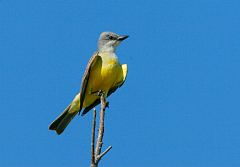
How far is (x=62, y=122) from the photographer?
8.84 metres

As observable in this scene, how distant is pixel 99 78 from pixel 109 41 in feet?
3.40

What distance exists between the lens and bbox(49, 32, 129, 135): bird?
332 inches

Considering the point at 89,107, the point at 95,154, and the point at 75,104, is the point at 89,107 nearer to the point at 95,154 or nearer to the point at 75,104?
the point at 75,104

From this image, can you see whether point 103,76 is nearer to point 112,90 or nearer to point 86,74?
point 86,74

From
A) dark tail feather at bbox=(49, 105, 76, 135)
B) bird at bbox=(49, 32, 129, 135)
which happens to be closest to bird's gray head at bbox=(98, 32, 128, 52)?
bird at bbox=(49, 32, 129, 135)

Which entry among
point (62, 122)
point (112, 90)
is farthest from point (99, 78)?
point (62, 122)

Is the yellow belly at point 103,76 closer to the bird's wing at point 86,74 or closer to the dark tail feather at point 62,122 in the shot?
the bird's wing at point 86,74

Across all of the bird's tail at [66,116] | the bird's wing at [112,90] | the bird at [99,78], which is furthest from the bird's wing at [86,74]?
the bird's tail at [66,116]

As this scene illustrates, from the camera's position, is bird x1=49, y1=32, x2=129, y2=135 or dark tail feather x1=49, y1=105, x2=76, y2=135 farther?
dark tail feather x1=49, y1=105, x2=76, y2=135

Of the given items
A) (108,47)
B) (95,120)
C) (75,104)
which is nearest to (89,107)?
(75,104)

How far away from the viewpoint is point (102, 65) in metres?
8.53

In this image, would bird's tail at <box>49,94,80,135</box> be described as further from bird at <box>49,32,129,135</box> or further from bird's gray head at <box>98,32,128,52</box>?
bird's gray head at <box>98,32,128,52</box>

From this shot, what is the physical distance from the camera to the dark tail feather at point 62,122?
8719 millimetres

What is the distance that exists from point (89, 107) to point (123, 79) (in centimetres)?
72
